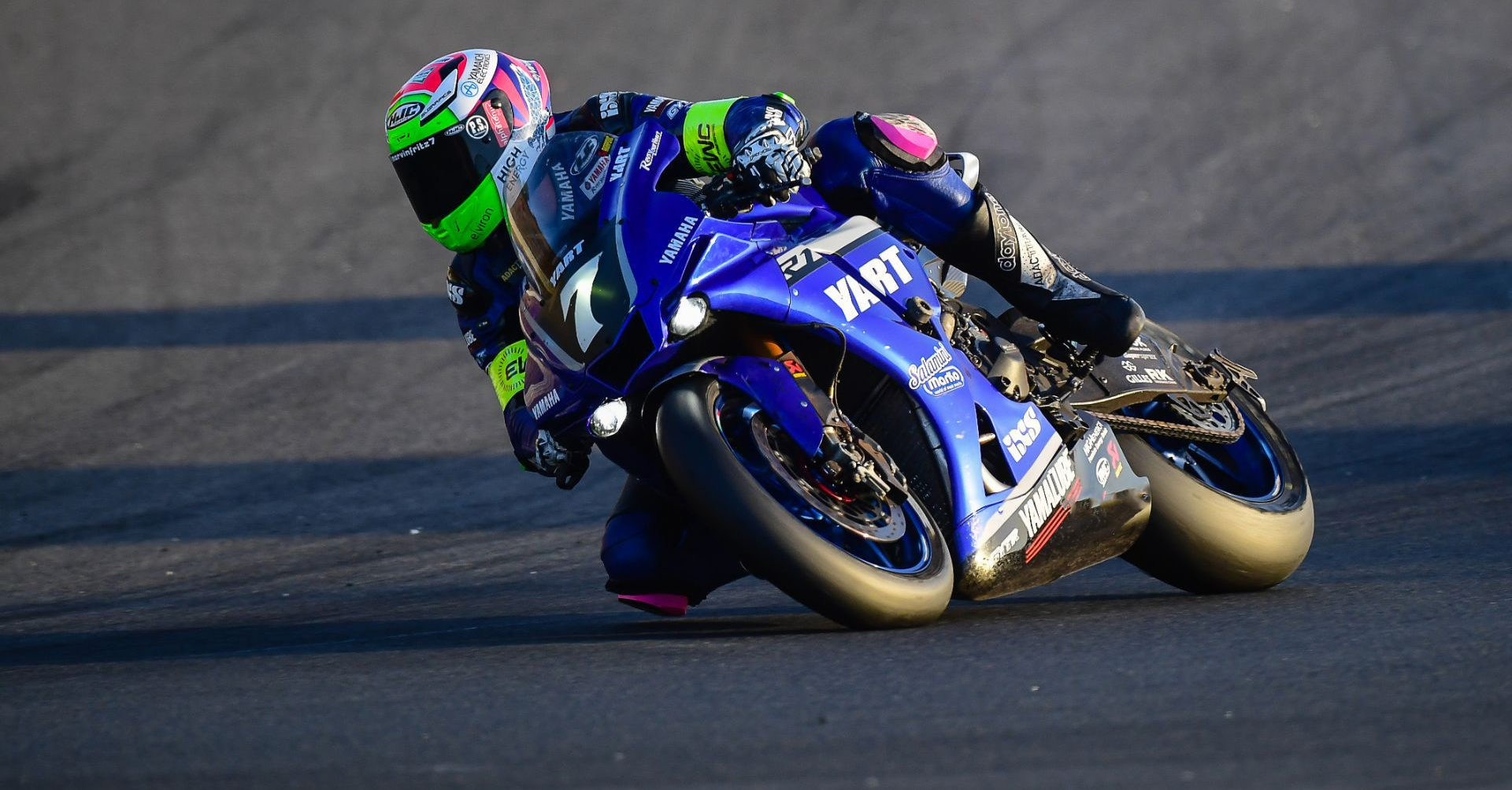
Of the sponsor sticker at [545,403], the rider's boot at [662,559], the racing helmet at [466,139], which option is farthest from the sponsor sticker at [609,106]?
the rider's boot at [662,559]

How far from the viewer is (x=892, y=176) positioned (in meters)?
4.69

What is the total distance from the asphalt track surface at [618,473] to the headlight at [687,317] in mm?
768

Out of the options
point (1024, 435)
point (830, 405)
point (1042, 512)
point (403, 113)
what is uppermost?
point (403, 113)

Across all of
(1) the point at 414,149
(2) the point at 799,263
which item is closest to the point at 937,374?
(2) the point at 799,263

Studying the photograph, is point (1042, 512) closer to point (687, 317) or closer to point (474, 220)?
point (687, 317)

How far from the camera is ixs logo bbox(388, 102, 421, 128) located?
4734 millimetres

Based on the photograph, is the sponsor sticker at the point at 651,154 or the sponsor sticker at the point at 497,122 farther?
the sponsor sticker at the point at 497,122

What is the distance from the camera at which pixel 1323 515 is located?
20.8ft

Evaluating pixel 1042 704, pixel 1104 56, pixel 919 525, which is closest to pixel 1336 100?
pixel 1104 56

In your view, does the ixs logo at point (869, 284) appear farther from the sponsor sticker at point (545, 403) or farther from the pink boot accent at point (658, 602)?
the pink boot accent at point (658, 602)

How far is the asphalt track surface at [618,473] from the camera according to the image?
3.34 m

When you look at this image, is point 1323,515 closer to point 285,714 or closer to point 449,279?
point 449,279

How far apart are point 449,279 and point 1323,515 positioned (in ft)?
10.4

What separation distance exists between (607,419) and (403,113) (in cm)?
117
